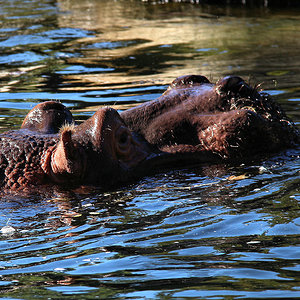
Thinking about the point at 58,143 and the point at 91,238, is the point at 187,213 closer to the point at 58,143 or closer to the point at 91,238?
the point at 91,238

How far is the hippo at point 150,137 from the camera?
5434mm

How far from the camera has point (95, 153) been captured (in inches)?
212

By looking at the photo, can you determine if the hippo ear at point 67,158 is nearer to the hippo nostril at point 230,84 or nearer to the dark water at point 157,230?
the dark water at point 157,230

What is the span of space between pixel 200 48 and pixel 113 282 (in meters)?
10.8

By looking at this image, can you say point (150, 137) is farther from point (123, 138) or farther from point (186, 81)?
point (186, 81)

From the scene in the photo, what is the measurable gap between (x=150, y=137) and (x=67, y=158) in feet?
2.90

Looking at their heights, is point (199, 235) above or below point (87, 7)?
below

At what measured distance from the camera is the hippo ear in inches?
203

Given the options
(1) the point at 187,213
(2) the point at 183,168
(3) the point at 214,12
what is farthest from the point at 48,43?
(1) the point at 187,213

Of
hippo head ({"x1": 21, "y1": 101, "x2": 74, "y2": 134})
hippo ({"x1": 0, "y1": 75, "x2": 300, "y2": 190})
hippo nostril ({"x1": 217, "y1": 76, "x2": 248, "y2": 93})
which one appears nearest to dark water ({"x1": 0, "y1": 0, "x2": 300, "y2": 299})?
hippo ({"x1": 0, "y1": 75, "x2": 300, "y2": 190})

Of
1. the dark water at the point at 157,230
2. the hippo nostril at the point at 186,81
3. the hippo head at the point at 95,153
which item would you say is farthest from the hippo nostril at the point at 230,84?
the hippo head at the point at 95,153

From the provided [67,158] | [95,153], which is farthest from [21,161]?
[95,153]

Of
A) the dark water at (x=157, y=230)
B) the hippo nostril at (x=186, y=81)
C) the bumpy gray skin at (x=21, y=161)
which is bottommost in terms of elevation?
the dark water at (x=157, y=230)

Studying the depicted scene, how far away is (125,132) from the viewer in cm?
556
